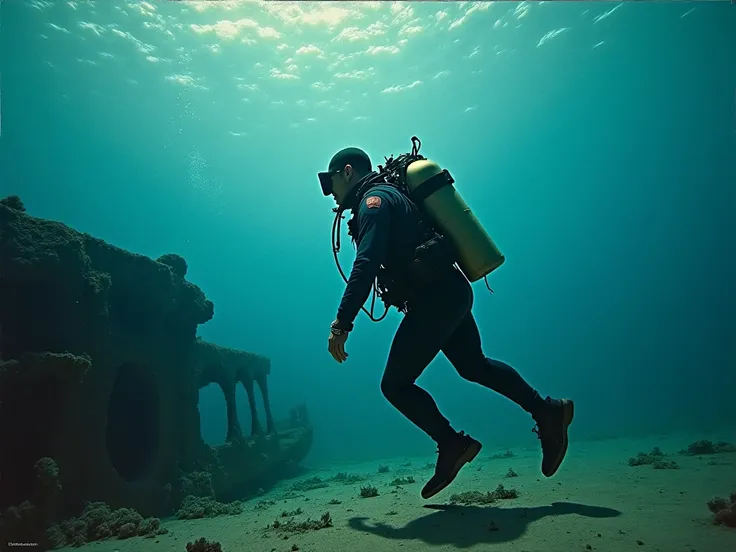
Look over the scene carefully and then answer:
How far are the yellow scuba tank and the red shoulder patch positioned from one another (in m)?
0.41

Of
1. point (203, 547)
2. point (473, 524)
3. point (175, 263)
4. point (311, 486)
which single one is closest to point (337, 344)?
point (473, 524)

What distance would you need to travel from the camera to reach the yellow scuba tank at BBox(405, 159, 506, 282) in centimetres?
290

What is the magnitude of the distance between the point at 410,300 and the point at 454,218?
81 centimetres

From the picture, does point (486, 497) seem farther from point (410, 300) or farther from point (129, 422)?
point (129, 422)

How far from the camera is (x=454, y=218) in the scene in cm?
298

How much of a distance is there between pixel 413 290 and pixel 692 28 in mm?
58102

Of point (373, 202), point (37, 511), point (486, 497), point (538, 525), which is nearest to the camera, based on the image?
point (538, 525)

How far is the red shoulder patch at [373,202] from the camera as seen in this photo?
9.30 feet

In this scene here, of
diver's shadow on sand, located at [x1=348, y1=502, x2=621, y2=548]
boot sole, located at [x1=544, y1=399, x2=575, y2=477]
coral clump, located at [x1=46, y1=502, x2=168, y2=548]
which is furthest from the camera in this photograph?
coral clump, located at [x1=46, y1=502, x2=168, y2=548]

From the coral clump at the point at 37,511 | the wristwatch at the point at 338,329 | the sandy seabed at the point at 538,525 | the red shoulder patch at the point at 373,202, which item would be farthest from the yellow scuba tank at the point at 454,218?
the coral clump at the point at 37,511

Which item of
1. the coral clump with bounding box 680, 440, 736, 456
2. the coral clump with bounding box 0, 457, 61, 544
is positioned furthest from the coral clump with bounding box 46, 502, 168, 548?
the coral clump with bounding box 680, 440, 736, 456

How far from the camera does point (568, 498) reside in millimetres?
3246

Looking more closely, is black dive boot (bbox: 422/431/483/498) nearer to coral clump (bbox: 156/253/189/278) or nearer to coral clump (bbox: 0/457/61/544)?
coral clump (bbox: 0/457/61/544)

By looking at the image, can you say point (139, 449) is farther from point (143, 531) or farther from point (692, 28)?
point (692, 28)
